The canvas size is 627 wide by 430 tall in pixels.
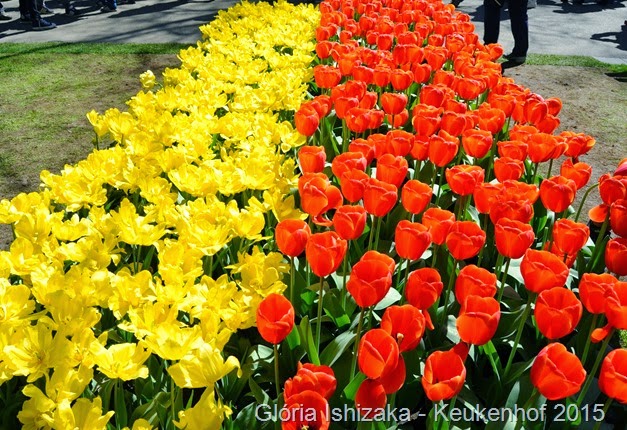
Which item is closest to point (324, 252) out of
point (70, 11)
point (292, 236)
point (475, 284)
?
point (292, 236)

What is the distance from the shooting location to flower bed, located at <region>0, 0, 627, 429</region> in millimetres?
1311

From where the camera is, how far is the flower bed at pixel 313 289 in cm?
131

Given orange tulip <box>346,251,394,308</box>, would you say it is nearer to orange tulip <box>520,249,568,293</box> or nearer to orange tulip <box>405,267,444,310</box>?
orange tulip <box>405,267,444,310</box>

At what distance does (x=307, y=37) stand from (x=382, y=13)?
35.4 inches

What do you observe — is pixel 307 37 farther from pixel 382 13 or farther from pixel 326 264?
pixel 326 264

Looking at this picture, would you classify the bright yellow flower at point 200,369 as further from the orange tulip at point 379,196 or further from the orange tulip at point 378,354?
the orange tulip at point 379,196

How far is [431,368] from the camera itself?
4.00 feet

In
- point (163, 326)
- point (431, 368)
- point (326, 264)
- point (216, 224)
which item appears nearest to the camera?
point (431, 368)

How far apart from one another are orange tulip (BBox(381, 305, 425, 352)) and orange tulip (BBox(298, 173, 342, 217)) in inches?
22.9

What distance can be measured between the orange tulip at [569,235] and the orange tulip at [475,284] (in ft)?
1.36

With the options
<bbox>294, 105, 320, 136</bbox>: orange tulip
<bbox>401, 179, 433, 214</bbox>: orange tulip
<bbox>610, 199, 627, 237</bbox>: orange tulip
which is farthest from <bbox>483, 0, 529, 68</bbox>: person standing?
<bbox>401, 179, 433, 214</bbox>: orange tulip

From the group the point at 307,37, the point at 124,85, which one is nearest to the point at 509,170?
the point at 307,37

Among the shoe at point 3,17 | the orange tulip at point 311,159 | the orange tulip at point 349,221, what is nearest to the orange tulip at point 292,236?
the orange tulip at point 349,221

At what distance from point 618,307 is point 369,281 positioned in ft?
1.76
